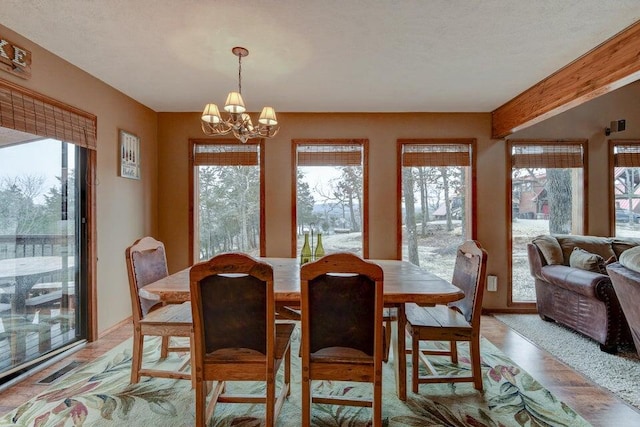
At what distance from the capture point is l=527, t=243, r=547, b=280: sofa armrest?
11.6 ft

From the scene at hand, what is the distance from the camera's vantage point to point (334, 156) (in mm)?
4047

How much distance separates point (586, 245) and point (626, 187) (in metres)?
1.20

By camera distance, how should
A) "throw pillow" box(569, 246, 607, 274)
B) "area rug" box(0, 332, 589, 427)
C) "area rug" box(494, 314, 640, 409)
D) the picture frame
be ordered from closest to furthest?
"area rug" box(0, 332, 589, 427) < "area rug" box(494, 314, 640, 409) < "throw pillow" box(569, 246, 607, 274) < the picture frame

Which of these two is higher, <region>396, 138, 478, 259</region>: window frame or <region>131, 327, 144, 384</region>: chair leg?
<region>396, 138, 478, 259</region>: window frame

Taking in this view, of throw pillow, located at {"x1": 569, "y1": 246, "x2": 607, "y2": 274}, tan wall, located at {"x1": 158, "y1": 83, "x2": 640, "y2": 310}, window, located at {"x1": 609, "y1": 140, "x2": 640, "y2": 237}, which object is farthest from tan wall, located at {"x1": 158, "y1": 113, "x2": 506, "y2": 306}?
window, located at {"x1": 609, "y1": 140, "x2": 640, "y2": 237}

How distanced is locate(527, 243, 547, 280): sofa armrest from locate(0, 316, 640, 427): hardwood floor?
77 cm

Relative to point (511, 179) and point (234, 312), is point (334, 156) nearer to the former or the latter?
point (511, 179)

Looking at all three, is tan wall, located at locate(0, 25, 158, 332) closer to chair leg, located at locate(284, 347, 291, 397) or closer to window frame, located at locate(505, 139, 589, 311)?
chair leg, located at locate(284, 347, 291, 397)

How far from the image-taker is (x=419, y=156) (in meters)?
4.03

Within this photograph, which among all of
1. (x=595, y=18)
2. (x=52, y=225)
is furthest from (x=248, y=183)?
(x=595, y=18)

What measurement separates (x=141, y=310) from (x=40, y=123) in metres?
1.65

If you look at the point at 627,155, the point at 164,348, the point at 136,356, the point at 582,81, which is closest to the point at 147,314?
the point at 136,356

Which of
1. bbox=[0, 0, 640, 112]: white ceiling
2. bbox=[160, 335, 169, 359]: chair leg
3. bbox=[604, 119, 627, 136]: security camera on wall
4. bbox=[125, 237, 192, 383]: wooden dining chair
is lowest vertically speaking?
bbox=[160, 335, 169, 359]: chair leg

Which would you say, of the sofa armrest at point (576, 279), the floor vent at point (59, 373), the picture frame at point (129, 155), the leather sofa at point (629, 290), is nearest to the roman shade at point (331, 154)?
the picture frame at point (129, 155)
